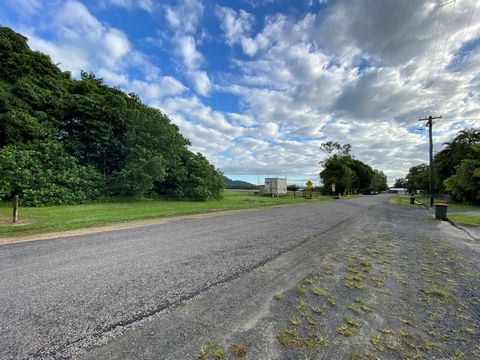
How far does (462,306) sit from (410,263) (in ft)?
6.22

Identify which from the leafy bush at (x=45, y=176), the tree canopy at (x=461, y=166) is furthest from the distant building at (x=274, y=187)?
the leafy bush at (x=45, y=176)

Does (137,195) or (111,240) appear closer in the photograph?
(111,240)

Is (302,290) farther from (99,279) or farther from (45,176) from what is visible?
(45,176)

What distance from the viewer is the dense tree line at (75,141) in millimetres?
14820

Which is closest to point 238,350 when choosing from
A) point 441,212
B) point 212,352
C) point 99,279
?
point 212,352

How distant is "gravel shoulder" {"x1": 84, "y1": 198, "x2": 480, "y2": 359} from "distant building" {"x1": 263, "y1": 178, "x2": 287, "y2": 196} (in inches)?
1682

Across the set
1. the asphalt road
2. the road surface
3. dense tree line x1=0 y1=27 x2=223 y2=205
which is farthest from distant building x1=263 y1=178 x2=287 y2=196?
the road surface

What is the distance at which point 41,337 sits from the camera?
2.20m

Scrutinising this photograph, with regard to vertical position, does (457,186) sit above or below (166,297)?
above

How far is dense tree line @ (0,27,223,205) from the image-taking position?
48.6 feet

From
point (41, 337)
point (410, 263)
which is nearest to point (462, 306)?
point (410, 263)

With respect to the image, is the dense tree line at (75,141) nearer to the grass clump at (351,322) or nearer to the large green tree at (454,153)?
the grass clump at (351,322)

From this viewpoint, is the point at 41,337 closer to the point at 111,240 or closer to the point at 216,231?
the point at 111,240

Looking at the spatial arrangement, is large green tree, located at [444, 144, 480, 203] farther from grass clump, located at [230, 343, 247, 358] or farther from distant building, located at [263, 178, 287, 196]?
distant building, located at [263, 178, 287, 196]
